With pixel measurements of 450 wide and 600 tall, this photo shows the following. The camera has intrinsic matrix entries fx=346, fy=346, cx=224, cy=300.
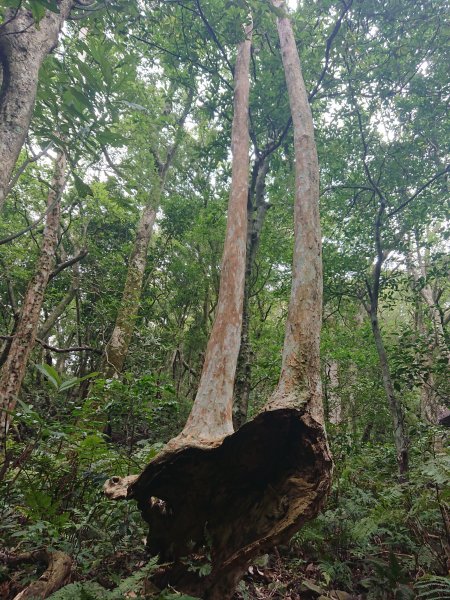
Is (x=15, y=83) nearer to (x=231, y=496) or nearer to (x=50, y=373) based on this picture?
(x=50, y=373)

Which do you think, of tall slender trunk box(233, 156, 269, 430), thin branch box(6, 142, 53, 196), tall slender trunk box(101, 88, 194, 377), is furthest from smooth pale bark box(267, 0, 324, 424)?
tall slender trunk box(101, 88, 194, 377)

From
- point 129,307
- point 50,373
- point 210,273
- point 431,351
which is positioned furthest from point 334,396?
point 50,373

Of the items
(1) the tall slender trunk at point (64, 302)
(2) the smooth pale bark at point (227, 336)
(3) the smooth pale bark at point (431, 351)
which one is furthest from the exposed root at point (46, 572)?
(1) the tall slender trunk at point (64, 302)

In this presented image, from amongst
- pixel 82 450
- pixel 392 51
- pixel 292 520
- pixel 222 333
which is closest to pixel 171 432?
pixel 82 450

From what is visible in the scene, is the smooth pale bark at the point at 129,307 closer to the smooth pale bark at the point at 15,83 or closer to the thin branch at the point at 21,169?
the thin branch at the point at 21,169

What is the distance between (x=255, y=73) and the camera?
26.0 feet

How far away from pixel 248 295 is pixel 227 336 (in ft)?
11.5

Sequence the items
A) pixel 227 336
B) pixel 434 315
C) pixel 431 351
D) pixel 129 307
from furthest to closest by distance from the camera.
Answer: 1. pixel 434 315
2. pixel 129 307
3. pixel 431 351
4. pixel 227 336

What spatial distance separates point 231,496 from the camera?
8.93 feet

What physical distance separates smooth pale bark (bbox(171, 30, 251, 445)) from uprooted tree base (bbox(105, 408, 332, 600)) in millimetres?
228

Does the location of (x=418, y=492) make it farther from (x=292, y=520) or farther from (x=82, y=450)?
(x=82, y=450)

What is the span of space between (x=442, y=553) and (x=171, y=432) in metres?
7.73

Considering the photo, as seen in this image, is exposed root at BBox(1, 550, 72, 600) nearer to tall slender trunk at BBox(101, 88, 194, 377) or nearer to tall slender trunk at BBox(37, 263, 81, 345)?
tall slender trunk at BBox(101, 88, 194, 377)

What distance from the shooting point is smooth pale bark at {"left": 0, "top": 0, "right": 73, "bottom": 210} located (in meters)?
2.36
